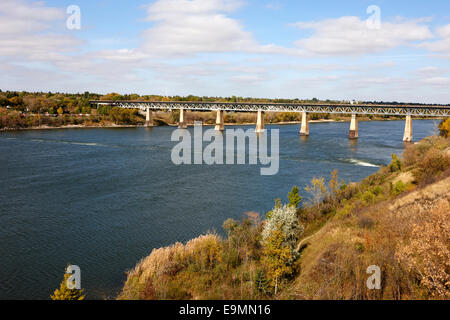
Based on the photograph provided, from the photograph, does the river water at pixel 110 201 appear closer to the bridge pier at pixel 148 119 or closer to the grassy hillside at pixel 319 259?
the grassy hillside at pixel 319 259

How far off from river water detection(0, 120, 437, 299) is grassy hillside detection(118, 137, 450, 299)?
2817mm

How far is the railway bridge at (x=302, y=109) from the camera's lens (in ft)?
237

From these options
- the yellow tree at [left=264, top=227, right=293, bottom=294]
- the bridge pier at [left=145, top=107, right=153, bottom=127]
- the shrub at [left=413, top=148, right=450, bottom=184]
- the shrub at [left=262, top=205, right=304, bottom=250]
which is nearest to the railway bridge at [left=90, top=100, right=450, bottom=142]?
the bridge pier at [left=145, top=107, right=153, bottom=127]

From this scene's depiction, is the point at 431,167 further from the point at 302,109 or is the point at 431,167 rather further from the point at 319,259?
the point at 302,109

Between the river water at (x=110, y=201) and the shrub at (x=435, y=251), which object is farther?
Result: the river water at (x=110, y=201)

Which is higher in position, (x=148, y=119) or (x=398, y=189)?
(x=148, y=119)

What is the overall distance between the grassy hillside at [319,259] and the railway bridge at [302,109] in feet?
180

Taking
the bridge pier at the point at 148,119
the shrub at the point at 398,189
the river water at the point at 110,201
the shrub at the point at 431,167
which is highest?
the bridge pier at the point at 148,119

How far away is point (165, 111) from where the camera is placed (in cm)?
12106

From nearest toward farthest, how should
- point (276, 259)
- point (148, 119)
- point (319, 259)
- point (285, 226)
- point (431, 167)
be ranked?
point (276, 259) → point (319, 259) → point (285, 226) → point (431, 167) → point (148, 119)

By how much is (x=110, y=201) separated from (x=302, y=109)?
6355cm

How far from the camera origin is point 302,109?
84.0 metres

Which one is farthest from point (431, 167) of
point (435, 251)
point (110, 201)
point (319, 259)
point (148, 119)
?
point (148, 119)

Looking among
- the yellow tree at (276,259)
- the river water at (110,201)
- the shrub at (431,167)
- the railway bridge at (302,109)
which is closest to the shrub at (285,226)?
the yellow tree at (276,259)
